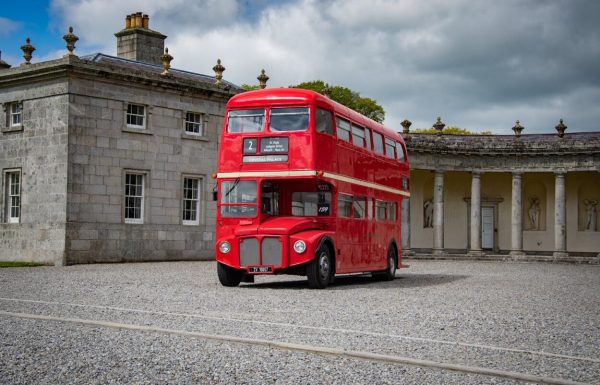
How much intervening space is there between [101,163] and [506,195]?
2561 cm

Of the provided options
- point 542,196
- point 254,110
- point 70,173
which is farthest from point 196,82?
point 542,196

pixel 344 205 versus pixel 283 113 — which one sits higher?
pixel 283 113

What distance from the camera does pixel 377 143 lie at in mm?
22859

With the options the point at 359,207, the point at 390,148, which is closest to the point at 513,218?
the point at 390,148

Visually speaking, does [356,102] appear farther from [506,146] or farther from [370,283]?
[370,283]

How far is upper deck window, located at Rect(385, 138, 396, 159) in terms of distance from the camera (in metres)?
23.8

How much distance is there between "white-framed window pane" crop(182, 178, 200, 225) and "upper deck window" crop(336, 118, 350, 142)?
1378cm

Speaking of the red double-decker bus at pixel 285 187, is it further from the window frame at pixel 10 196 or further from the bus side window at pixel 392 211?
the window frame at pixel 10 196

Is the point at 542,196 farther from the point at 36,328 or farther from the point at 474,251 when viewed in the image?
the point at 36,328

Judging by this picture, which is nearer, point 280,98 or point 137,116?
point 280,98

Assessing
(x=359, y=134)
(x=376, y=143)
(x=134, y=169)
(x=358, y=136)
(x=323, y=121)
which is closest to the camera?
(x=323, y=121)

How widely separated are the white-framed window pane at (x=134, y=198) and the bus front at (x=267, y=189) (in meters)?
12.1

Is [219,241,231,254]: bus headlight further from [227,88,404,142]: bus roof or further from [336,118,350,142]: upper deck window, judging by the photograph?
[336,118,350,142]: upper deck window

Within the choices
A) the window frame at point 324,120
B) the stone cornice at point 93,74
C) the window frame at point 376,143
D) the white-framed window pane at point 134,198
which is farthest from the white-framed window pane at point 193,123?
the window frame at point 324,120
